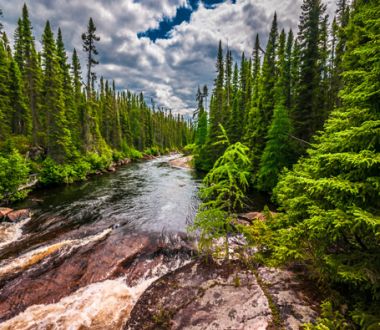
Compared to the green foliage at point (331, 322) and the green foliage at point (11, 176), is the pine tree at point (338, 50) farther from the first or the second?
the green foliage at point (11, 176)

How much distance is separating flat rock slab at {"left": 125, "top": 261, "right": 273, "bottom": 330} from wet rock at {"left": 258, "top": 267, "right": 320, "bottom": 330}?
30 cm

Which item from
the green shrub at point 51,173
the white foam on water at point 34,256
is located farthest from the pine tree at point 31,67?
the white foam on water at point 34,256

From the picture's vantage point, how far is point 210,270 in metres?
6.38

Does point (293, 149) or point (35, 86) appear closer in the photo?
point (293, 149)

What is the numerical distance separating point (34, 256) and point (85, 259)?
6.90 ft

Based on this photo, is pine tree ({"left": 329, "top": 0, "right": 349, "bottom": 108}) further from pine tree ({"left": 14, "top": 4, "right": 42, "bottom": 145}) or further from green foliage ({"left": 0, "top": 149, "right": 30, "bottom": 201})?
pine tree ({"left": 14, "top": 4, "right": 42, "bottom": 145})

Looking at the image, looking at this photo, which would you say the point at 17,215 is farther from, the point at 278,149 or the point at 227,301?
the point at 278,149

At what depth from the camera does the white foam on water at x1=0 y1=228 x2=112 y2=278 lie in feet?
22.7

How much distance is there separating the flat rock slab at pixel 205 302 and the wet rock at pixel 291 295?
0.30 metres

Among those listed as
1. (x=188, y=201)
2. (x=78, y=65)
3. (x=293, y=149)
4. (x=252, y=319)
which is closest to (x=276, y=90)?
(x=293, y=149)

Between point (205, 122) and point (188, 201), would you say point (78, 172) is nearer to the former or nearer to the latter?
point (188, 201)

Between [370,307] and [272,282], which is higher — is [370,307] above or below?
above

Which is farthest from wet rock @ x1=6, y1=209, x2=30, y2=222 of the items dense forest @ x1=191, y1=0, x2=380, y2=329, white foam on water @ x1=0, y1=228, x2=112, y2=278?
dense forest @ x1=191, y1=0, x2=380, y2=329

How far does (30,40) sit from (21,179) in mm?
19169
